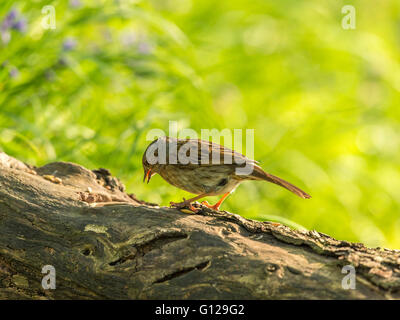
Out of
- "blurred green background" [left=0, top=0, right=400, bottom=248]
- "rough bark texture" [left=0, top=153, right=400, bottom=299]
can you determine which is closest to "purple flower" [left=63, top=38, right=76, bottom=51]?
"blurred green background" [left=0, top=0, right=400, bottom=248]

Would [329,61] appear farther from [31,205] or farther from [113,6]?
[31,205]

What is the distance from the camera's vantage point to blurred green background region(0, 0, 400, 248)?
436cm

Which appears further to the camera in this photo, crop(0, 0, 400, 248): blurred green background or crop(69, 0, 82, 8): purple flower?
crop(69, 0, 82, 8): purple flower

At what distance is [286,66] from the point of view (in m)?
7.41

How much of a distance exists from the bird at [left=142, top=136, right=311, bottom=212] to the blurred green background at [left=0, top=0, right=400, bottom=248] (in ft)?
1.20

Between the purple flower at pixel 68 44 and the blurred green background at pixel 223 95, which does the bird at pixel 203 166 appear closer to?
the blurred green background at pixel 223 95

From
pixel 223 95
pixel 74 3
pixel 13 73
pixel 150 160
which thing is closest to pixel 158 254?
pixel 150 160

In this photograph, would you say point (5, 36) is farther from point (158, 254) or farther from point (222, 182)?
point (158, 254)

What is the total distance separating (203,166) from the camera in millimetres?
3000

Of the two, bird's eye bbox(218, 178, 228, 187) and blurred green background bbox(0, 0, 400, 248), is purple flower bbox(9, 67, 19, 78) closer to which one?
blurred green background bbox(0, 0, 400, 248)

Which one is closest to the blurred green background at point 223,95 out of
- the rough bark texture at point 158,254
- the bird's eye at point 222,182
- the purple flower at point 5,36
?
the purple flower at point 5,36

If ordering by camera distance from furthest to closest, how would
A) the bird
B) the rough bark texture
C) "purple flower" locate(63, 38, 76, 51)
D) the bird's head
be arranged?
"purple flower" locate(63, 38, 76, 51) < the bird's head < the bird < the rough bark texture

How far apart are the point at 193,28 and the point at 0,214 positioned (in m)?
4.36

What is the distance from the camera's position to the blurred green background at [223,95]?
14.3 feet
